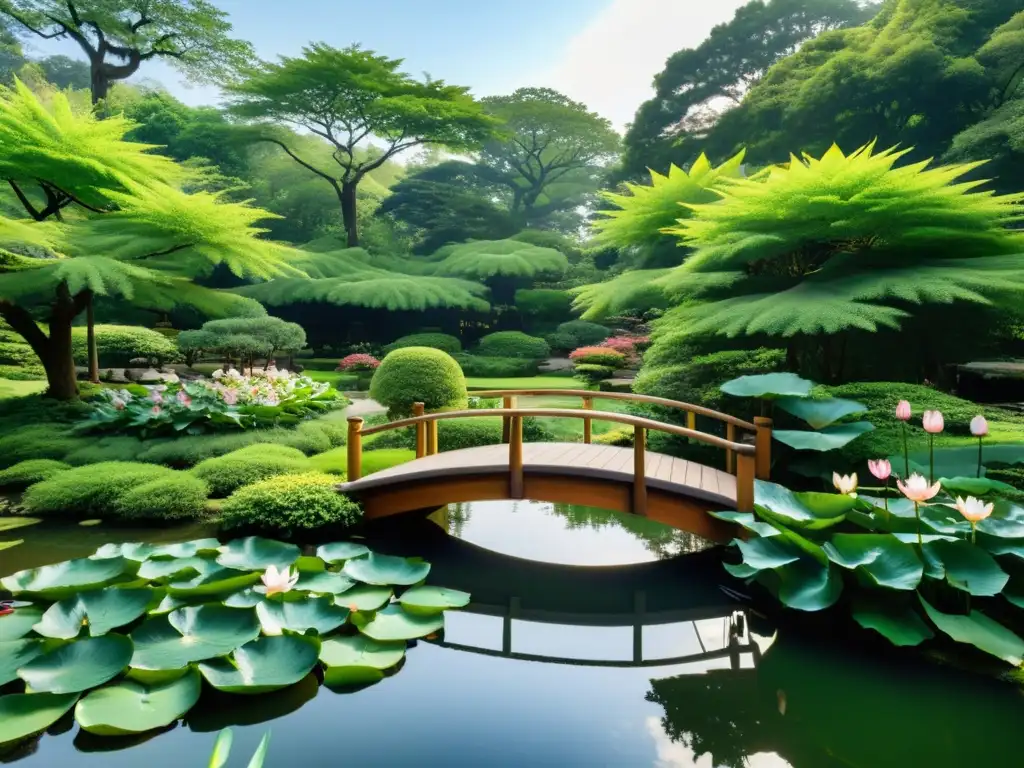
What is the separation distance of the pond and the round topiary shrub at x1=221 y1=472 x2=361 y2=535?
1305mm

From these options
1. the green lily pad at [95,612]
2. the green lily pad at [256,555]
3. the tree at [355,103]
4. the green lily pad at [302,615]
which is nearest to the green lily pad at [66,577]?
the green lily pad at [95,612]

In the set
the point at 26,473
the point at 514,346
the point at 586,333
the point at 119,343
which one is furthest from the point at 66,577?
the point at 586,333

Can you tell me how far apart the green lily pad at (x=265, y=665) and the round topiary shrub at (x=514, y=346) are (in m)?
15.3

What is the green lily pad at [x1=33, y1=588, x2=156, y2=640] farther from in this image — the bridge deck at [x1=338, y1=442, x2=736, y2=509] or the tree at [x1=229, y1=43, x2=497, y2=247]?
the tree at [x1=229, y1=43, x2=497, y2=247]

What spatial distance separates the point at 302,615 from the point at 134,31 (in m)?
25.0

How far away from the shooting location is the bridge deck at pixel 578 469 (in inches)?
178

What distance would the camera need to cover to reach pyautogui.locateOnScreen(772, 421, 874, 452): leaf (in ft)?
13.6

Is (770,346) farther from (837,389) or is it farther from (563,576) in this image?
(563,576)

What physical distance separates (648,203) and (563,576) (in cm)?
669

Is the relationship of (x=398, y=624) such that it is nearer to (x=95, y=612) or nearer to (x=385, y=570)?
(x=385, y=570)

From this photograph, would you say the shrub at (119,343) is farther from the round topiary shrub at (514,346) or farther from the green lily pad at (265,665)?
the green lily pad at (265,665)

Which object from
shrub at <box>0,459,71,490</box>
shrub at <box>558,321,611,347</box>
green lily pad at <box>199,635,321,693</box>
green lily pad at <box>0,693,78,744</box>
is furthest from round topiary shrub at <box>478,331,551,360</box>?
green lily pad at <box>0,693,78,744</box>

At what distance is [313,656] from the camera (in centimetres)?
284

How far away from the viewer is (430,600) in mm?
3652
